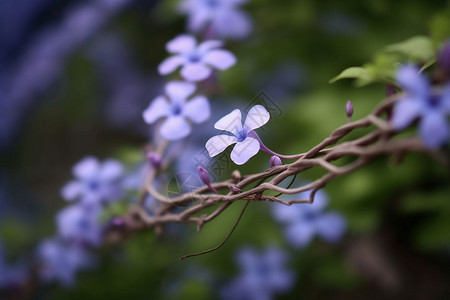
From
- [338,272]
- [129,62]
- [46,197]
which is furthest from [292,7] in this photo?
[46,197]

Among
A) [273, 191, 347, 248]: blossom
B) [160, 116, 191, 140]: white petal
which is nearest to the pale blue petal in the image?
[273, 191, 347, 248]: blossom

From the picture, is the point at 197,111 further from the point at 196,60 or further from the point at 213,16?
the point at 213,16

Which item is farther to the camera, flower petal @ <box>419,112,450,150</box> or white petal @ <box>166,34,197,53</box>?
white petal @ <box>166,34,197,53</box>

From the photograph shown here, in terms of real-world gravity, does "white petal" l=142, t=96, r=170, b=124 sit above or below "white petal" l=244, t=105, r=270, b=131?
above

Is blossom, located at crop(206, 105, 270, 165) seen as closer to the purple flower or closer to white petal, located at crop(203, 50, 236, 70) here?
white petal, located at crop(203, 50, 236, 70)

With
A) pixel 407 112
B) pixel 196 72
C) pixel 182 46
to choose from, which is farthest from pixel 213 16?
pixel 407 112

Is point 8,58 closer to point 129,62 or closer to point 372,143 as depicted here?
point 129,62
